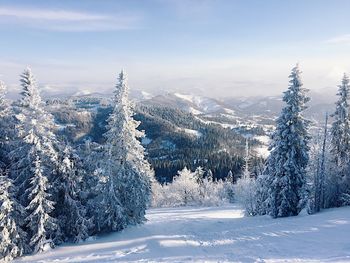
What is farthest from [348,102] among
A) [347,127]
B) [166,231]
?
[166,231]

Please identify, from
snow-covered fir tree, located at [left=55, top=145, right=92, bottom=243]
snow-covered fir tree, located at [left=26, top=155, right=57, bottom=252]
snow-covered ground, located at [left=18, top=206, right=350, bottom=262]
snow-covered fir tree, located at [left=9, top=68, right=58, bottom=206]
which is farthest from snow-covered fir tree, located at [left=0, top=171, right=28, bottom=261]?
snow-covered fir tree, located at [left=55, top=145, right=92, bottom=243]

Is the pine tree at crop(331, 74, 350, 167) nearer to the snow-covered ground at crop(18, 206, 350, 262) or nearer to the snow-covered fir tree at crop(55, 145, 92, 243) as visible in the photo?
the snow-covered ground at crop(18, 206, 350, 262)

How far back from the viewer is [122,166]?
31.4m

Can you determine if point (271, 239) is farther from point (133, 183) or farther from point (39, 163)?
point (39, 163)

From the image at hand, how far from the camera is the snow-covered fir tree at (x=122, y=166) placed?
1212 inches

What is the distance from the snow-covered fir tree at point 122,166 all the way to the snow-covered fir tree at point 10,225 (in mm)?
6846

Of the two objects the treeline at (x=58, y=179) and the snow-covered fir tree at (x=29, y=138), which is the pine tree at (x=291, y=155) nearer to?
the treeline at (x=58, y=179)

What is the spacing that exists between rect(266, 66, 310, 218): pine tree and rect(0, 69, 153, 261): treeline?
13455 mm

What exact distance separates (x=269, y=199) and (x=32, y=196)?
22970 millimetres

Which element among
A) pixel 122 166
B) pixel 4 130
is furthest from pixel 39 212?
pixel 4 130

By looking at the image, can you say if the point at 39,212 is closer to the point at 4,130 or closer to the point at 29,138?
the point at 29,138

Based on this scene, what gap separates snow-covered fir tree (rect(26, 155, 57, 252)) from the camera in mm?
27281

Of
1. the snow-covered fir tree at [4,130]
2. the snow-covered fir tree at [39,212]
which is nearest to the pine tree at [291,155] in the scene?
the snow-covered fir tree at [39,212]

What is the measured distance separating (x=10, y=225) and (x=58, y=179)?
5.32 meters
